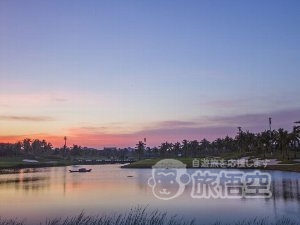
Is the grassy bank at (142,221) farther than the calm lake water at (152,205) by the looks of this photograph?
No

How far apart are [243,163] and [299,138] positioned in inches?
1133

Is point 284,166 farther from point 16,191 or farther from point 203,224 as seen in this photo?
point 203,224

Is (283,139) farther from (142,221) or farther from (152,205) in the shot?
(142,221)

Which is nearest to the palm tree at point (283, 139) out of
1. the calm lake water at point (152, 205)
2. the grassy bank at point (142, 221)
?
the calm lake water at point (152, 205)

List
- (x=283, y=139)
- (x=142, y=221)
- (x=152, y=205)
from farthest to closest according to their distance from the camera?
(x=283, y=139) → (x=152, y=205) → (x=142, y=221)

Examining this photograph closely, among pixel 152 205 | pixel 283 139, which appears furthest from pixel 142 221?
pixel 283 139

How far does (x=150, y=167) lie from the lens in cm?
15738

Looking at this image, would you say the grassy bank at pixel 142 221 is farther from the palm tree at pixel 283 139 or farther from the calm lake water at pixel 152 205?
the palm tree at pixel 283 139

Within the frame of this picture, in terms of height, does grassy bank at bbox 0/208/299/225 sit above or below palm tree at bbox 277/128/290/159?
below

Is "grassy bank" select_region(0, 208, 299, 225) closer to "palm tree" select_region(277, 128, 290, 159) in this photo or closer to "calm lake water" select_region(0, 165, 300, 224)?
"calm lake water" select_region(0, 165, 300, 224)

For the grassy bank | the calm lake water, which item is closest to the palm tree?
the calm lake water

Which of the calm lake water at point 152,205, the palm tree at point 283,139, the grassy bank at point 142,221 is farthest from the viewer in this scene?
the palm tree at point 283,139

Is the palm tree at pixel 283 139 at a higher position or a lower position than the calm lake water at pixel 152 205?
higher

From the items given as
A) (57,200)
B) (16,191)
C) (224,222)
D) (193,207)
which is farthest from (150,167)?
(224,222)
